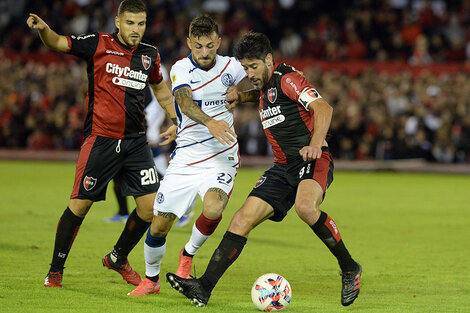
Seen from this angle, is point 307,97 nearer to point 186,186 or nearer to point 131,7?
point 186,186

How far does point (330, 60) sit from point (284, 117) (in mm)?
17862

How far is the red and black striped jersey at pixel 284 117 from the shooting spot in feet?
23.0

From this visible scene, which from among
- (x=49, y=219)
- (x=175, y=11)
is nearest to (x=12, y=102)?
(x=175, y=11)

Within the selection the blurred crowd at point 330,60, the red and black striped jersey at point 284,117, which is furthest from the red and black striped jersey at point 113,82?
the blurred crowd at point 330,60

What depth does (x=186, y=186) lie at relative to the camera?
712cm

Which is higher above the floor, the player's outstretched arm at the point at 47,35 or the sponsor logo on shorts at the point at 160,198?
the player's outstretched arm at the point at 47,35

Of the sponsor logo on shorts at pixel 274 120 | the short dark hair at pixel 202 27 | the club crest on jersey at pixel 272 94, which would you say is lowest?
the sponsor logo on shorts at pixel 274 120

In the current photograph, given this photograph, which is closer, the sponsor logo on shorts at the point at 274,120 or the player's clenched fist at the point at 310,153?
the player's clenched fist at the point at 310,153

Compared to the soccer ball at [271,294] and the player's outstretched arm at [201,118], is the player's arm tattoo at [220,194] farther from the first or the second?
the soccer ball at [271,294]

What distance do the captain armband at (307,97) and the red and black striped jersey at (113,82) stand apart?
1.60m

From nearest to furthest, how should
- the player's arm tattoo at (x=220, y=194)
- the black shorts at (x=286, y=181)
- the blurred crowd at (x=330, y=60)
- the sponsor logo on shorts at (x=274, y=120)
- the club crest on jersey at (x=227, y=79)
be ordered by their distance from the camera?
the black shorts at (x=286, y=181) → the player's arm tattoo at (x=220, y=194) → the sponsor logo on shorts at (x=274, y=120) → the club crest on jersey at (x=227, y=79) → the blurred crowd at (x=330, y=60)

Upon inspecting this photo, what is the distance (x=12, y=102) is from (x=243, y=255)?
17730 millimetres

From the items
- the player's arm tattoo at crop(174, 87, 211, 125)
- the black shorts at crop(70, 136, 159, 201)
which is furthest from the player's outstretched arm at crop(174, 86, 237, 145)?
the black shorts at crop(70, 136, 159, 201)

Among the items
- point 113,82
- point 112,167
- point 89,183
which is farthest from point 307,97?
point 89,183
